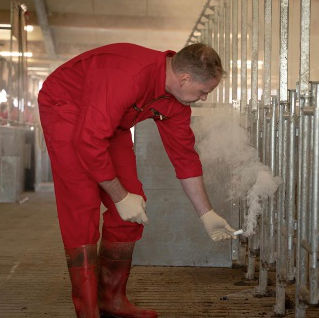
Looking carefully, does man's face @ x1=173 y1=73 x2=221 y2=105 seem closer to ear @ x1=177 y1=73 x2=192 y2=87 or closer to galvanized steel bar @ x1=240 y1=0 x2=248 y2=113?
ear @ x1=177 y1=73 x2=192 y2=87

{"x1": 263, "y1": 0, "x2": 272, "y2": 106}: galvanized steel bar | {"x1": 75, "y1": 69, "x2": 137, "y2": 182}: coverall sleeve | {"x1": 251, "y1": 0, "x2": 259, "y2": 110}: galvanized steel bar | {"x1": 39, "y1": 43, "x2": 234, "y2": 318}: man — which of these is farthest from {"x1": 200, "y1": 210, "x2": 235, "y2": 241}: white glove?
{"x1": 251, "y1": 0, "x2": 259, "y2": 110}: galvanized steel bar

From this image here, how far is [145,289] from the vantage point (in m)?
3.11

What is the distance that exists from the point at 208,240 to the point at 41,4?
243 inches

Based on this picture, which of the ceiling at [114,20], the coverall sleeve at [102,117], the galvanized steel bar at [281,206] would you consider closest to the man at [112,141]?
the coverall sleeve at [102,117]

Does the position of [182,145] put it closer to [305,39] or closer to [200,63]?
[200,63]

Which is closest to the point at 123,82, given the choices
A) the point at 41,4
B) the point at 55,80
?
the point at 55,80

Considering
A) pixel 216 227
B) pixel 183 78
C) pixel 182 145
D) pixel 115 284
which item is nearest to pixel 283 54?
pixel 182 145

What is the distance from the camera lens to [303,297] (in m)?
2.17

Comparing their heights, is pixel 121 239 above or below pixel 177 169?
below

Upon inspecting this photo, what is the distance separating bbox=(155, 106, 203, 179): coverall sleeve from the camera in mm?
2482

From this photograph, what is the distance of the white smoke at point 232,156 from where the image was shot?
9.70 feet

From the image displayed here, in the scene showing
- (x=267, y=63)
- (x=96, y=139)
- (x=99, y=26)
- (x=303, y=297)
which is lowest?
(x=303, y=297)

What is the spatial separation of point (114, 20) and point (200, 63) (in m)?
7.57

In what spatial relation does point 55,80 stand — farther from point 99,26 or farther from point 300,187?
point 99,26
